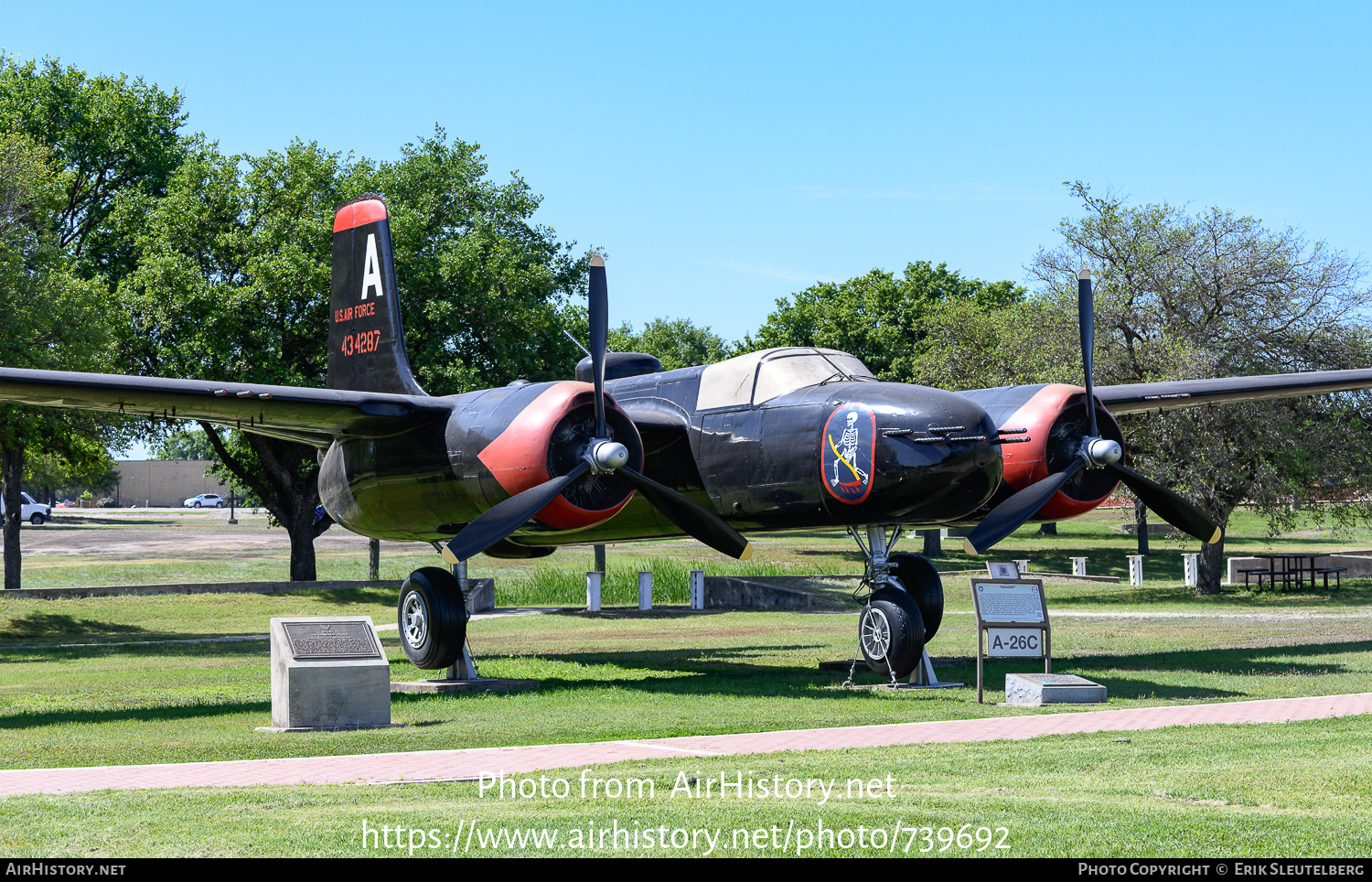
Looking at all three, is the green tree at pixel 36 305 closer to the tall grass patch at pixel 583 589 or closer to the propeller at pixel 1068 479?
the tall grass patch at pixel 583 589

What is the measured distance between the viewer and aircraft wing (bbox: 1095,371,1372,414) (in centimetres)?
2136

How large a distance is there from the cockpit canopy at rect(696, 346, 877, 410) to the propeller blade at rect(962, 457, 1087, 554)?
2609 mm

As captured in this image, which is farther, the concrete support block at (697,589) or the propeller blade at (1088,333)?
the concrete support block at (697,589)

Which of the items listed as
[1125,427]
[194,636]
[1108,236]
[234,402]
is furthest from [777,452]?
[1108,236]

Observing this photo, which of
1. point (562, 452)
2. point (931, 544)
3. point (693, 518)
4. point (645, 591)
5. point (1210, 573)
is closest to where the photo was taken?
point (562, 452)

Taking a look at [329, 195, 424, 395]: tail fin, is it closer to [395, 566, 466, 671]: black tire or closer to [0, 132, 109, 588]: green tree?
[395, 566, 466, 671]: black tire

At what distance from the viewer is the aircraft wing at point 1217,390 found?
841 inches

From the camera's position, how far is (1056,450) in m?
19.3

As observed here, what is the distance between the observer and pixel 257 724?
587 inches

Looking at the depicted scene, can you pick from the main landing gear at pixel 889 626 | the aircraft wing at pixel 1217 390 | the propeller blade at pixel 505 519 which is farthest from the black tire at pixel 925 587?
the propeller blade at pixel 505 519

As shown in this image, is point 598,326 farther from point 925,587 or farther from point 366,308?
point 366,308

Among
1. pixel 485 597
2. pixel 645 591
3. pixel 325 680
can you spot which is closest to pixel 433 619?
pixel 325 680

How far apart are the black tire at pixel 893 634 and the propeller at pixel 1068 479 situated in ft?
4.78

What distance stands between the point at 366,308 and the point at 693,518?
8187 mm
